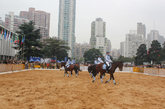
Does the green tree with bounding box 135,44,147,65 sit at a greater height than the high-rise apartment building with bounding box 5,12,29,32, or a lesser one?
lesser

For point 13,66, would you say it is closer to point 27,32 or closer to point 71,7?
point 27,32

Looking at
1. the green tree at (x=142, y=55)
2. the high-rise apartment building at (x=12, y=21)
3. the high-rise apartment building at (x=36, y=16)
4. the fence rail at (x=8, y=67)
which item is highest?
the high-rise apartment building at (x=36, y=16)

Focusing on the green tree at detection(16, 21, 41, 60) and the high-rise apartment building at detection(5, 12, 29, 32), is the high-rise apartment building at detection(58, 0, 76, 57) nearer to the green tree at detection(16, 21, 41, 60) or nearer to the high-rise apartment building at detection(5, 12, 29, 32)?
the high-rise apartment building at detection(5, 12, 29, 32)

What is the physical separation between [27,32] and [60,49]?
2619 cm

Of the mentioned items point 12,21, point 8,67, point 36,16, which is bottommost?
point 8,67

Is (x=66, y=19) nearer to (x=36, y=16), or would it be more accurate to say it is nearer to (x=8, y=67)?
(x=36, y=16)

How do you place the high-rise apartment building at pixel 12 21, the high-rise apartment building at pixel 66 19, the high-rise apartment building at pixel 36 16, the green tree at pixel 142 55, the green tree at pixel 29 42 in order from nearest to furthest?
the green tree at pixel 29 42, the green tree at pixel 142 55, the high-rise apartment building at pixel 12 21, the high-rise apartment building at pixel 66 19, the high-rise apartment building at pixel 36 16

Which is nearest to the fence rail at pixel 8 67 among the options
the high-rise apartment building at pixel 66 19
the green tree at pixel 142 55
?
the green tree at pixel 142 55

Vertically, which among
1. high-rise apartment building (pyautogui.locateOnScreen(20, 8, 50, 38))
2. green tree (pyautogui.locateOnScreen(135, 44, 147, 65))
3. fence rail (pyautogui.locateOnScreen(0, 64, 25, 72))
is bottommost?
fence rail (pyautogui.locateOnScreen(0, 64, 25, 72))

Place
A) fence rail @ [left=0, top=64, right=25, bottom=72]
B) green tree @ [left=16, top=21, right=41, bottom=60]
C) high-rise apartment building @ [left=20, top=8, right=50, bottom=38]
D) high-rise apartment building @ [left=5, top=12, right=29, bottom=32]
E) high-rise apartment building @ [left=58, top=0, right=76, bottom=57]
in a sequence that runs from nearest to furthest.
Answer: fence rail @ [left=0, top=64, right=25, bottom=72] < green tree @ [left=16, top=21, right=41, bottom=60] < high-rise apartment building @ [left=5, top=12, right=29, bottom=32] < high-rise apartment building @ [left=58, top=0, right=76, bottom=57] < high-rise apartment building @ [left=20, top=8, right=50, bottom=38]

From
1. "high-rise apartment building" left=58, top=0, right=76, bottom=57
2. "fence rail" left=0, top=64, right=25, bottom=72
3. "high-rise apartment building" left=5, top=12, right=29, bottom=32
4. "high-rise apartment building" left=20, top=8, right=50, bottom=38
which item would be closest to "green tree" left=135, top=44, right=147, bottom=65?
"fence rail" left=0, top=64, right=25, bottom=72

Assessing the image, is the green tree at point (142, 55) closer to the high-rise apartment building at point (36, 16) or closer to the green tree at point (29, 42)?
the green tree at point (29, 42)

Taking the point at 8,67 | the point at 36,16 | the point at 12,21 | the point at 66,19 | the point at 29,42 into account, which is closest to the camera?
the point at 8,67

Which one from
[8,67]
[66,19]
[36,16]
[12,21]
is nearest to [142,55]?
[8,67]
